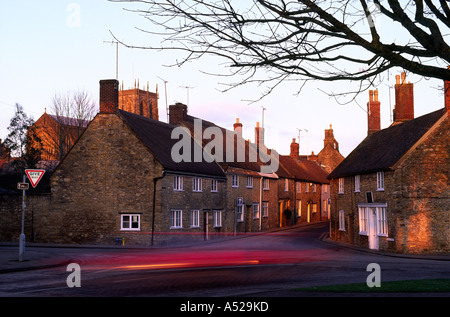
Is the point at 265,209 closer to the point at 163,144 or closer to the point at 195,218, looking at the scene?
the point at 195,218

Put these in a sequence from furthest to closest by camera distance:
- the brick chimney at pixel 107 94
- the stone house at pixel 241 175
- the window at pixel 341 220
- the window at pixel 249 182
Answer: the window at pixel 249 182, the stone house at pixel 241 175, the window at pixel 341 220, the brick chimney at pixel 107 94

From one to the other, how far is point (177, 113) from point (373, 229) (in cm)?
2117

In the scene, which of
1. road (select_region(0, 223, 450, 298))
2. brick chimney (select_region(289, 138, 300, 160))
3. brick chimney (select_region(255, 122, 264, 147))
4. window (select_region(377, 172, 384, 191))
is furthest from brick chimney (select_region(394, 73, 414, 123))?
brick chimney (select_region(289, 138, 300, 160))

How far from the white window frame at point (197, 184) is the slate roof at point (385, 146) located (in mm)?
11016

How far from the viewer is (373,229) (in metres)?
32.8

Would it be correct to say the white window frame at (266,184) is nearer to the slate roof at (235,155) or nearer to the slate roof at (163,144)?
the slate roof at (235,155)

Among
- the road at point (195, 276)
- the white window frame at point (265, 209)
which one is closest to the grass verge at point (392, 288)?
the road at point (195, 276)

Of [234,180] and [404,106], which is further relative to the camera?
[234,180]

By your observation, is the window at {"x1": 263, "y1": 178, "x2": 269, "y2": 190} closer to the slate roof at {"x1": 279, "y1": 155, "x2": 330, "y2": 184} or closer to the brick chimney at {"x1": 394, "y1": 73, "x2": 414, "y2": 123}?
the slate roof at {"x1": 279, "y1": 155, "x2": 330, "y2": 184}

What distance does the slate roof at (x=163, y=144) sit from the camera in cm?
3404

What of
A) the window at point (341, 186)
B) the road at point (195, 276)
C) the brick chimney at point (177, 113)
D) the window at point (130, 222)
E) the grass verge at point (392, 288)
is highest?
the brick chimney at point (177, 113)

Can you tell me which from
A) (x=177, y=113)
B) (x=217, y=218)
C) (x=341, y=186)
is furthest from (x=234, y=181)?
(x=341, y=186)
